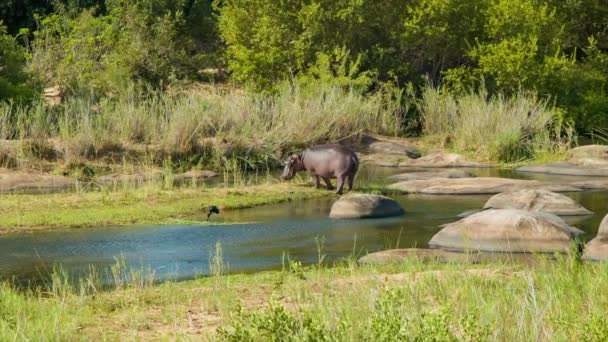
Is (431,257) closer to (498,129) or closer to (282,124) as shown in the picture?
(282,124)

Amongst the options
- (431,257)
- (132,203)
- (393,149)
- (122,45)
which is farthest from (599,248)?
(122,45)

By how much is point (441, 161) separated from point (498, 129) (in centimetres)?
188

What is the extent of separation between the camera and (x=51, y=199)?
Answer: 55.0 feet

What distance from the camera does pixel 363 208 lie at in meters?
15.1

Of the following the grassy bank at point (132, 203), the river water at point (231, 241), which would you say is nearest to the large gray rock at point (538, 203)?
the river water at point (231, 241)

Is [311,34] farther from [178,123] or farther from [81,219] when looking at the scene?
[81,219]

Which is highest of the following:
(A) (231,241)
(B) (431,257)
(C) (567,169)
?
(B) (431,257)

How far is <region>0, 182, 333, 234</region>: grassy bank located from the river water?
51cm

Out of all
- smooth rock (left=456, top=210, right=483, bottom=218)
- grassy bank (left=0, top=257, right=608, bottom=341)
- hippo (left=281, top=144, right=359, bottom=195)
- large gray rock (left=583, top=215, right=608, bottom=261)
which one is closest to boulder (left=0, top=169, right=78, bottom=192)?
hippo (left=281, top=144, right=359, bottom=195)

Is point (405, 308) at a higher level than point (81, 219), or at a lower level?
higher

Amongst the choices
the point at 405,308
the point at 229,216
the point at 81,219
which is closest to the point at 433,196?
the point at 229,216

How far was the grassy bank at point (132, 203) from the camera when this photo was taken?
48.3 feet

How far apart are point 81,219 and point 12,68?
11342 mm

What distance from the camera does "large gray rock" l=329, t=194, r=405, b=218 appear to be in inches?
596
